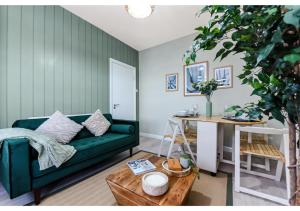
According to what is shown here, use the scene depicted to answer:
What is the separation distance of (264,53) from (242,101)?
9.03ft

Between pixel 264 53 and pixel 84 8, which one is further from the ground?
pixel 84 8

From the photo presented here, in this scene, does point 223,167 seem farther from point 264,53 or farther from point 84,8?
point 84,8

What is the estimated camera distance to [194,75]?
3.27m

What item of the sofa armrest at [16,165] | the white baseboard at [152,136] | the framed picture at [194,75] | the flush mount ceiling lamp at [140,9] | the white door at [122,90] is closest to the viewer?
the sofa armrest at [16,165]

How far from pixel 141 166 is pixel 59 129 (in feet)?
4.45

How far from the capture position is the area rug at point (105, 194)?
1.44 m

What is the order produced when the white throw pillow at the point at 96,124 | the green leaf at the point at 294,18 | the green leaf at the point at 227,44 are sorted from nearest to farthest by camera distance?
the green leaf at the point at 294,18, the green leaf at the point at 227,44, the white throw pillow at the point at 96,124

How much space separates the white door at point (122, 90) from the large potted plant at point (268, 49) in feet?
9.82

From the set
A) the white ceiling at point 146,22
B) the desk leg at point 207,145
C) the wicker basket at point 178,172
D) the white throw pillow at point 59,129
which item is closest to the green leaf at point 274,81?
the wicker basket at point 178,172

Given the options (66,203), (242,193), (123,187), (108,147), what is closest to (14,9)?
(108,147)

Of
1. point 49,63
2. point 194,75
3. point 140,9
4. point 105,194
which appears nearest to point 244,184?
point 105,194

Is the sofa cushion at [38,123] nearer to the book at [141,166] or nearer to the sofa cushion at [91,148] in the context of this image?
the sofa cushion at [91,148]

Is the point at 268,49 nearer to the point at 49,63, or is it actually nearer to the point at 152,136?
the point at 49,63
